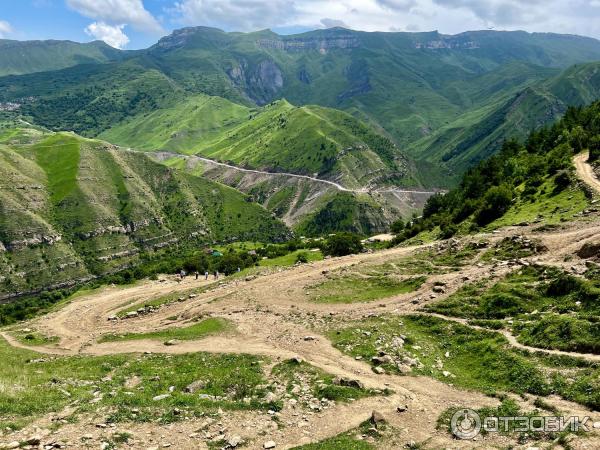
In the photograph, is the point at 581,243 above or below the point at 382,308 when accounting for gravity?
above

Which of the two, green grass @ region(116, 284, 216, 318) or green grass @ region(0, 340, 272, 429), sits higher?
green grass @ region(0, 340, 272, 429)

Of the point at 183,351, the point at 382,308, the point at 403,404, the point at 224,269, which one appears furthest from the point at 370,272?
the point at 224,269

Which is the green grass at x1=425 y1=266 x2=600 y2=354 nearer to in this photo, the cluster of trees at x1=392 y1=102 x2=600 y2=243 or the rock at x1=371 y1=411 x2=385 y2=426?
the rock at x1=371 y1=411 x2=385 y2=426

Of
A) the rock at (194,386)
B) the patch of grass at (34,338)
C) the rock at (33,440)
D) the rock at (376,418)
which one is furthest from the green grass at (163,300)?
the rock at (376,418)

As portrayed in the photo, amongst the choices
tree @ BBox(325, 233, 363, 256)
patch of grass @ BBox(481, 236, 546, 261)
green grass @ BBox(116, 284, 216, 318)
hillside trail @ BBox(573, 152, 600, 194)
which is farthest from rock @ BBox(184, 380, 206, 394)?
tree @ BBox(325, 233, 363, 256)

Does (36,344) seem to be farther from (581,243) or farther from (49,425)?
(581,243)

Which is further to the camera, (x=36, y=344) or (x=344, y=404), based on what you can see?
(x=36, y=344)
